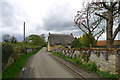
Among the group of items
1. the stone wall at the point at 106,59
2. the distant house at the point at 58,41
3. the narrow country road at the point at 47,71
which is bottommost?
the narrow country road at the point at 47,71

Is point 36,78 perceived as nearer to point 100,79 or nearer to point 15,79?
point 15,79

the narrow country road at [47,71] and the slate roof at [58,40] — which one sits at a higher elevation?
the slate roof at [58,40]

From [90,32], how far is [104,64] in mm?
11980

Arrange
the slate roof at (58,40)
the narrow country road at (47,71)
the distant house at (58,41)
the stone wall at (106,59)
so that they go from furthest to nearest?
the slate roof at (58,40) < the distant house at (58,41) < the narrow country road at (47,71) < the stone wall at (106,59)

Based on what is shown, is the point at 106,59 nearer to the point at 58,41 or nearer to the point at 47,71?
the point at 47,71

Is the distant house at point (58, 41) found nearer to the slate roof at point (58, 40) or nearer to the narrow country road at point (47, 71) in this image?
the slate roof at point (58, 40)

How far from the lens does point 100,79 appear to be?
6.22 m

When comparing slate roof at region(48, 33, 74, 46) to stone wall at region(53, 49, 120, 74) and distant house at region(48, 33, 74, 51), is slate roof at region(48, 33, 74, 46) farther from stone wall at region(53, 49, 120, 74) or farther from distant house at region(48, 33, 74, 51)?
stone wall at region(53, 49, 120, 74)

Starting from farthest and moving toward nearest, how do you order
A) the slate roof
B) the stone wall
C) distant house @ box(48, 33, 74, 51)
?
the slate roof, distant house @ box(48, 33, 74, 51), the stone wall

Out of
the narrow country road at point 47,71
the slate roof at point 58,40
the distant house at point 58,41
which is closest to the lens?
the narrow country road at point 47,71

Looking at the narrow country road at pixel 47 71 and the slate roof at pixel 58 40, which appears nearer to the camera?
the narrow country road at pixel 47 71

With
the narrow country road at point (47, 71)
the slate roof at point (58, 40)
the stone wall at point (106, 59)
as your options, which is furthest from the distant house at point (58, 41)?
the stone wall at point (106, 59)

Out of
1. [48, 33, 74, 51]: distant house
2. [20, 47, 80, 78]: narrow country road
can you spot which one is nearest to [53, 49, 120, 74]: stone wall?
[20, 47, 80, 78]: narrow country road

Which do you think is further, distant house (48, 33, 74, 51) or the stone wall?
distant house (48, 33, 74, 51)
